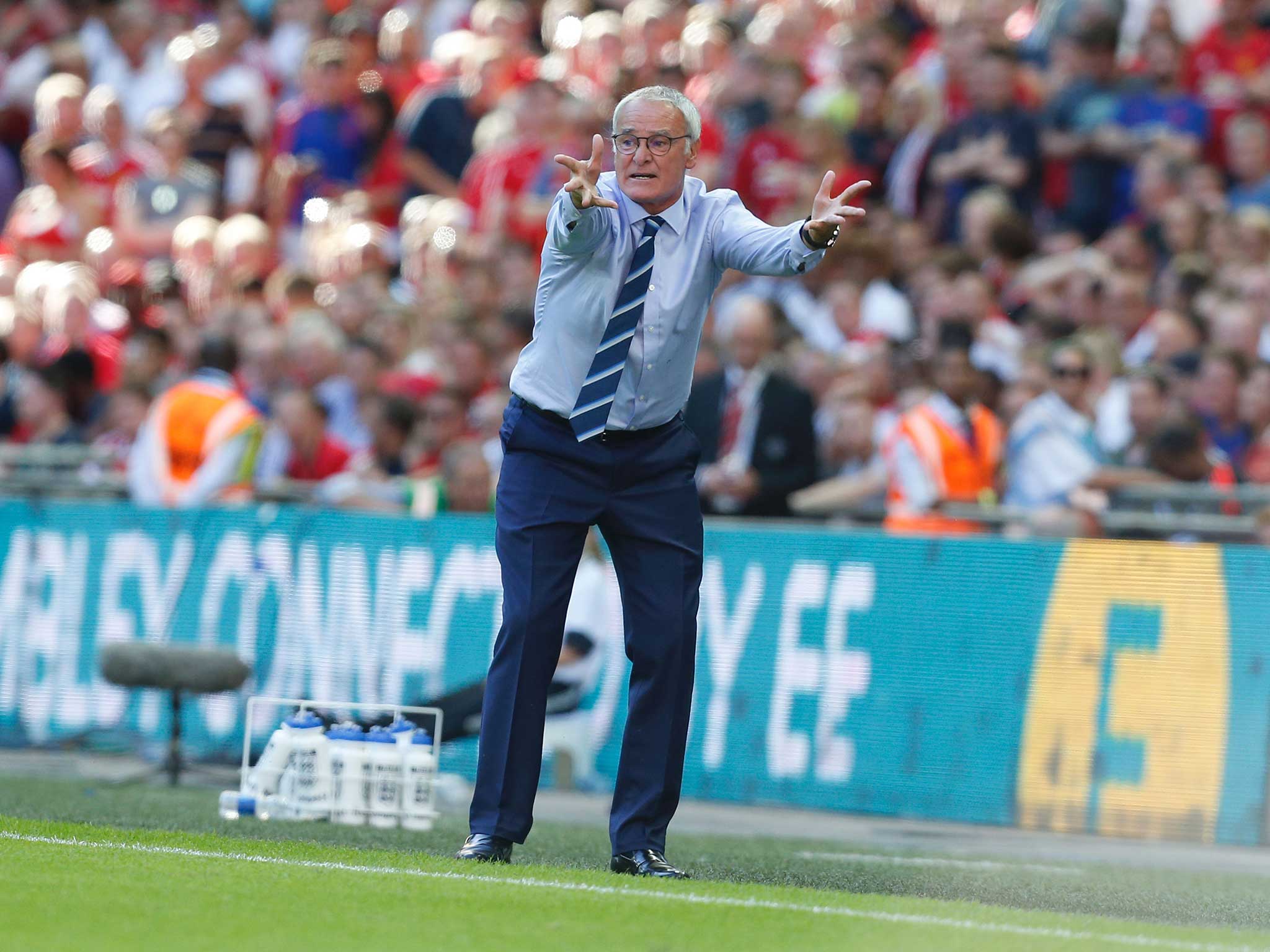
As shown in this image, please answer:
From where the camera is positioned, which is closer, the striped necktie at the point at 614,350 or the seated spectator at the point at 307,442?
the striped necktie at the point at 614,350

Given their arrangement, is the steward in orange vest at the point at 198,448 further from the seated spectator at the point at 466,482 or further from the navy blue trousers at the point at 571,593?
the navy blue trousers at the point at 571,593

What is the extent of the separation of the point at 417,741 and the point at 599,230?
277cm

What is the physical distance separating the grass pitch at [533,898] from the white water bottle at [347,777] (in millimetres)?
104

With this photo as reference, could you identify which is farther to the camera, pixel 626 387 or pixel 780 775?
pixel 780 775

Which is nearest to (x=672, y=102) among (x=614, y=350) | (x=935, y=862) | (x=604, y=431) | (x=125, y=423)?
(x=614, y=350)

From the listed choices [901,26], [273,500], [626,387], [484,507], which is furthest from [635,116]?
[901,26]

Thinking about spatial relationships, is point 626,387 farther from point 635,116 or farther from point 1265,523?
point 1265,523

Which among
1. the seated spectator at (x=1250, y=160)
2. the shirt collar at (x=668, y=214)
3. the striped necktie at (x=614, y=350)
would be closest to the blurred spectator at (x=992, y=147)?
the seated spectator at (x=1250, y=160)

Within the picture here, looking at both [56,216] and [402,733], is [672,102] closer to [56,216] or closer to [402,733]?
[402,733]

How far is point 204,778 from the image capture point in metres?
12.7

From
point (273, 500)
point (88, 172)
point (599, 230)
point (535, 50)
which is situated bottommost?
point (273, 500)

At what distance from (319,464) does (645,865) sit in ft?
24.6

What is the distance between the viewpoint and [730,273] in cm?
1597

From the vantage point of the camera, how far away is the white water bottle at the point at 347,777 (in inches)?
369
